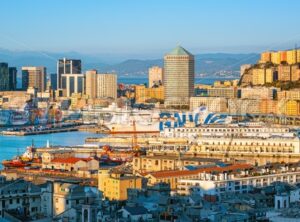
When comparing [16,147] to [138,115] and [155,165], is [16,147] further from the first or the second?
[138,115]

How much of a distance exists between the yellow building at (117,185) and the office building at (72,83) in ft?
119

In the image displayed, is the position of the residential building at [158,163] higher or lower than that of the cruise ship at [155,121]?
lower

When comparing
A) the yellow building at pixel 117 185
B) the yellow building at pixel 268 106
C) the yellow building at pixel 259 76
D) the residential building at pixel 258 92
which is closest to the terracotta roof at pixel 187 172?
the yellow building at pixel 117 185

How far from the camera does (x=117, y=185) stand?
30.8 ft

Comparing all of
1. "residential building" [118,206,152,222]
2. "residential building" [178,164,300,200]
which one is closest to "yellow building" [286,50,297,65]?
"residential building" [178,164,300,200]

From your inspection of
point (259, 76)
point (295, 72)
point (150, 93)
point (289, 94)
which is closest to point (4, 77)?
point (150, 93)

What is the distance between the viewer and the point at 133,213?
7.20 meters

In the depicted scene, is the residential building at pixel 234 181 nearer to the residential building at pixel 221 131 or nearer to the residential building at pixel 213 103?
the residential building at pixel 221 131

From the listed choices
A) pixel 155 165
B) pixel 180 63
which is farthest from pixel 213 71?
pixel 155 165

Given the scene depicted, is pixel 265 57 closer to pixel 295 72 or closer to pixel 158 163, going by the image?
pixel 295 72

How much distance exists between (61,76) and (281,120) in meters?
21.5

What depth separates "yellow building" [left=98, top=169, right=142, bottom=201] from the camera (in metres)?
9.23

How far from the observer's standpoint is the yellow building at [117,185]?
30.3ft

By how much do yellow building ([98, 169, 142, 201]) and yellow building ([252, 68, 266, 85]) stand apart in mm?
28211
